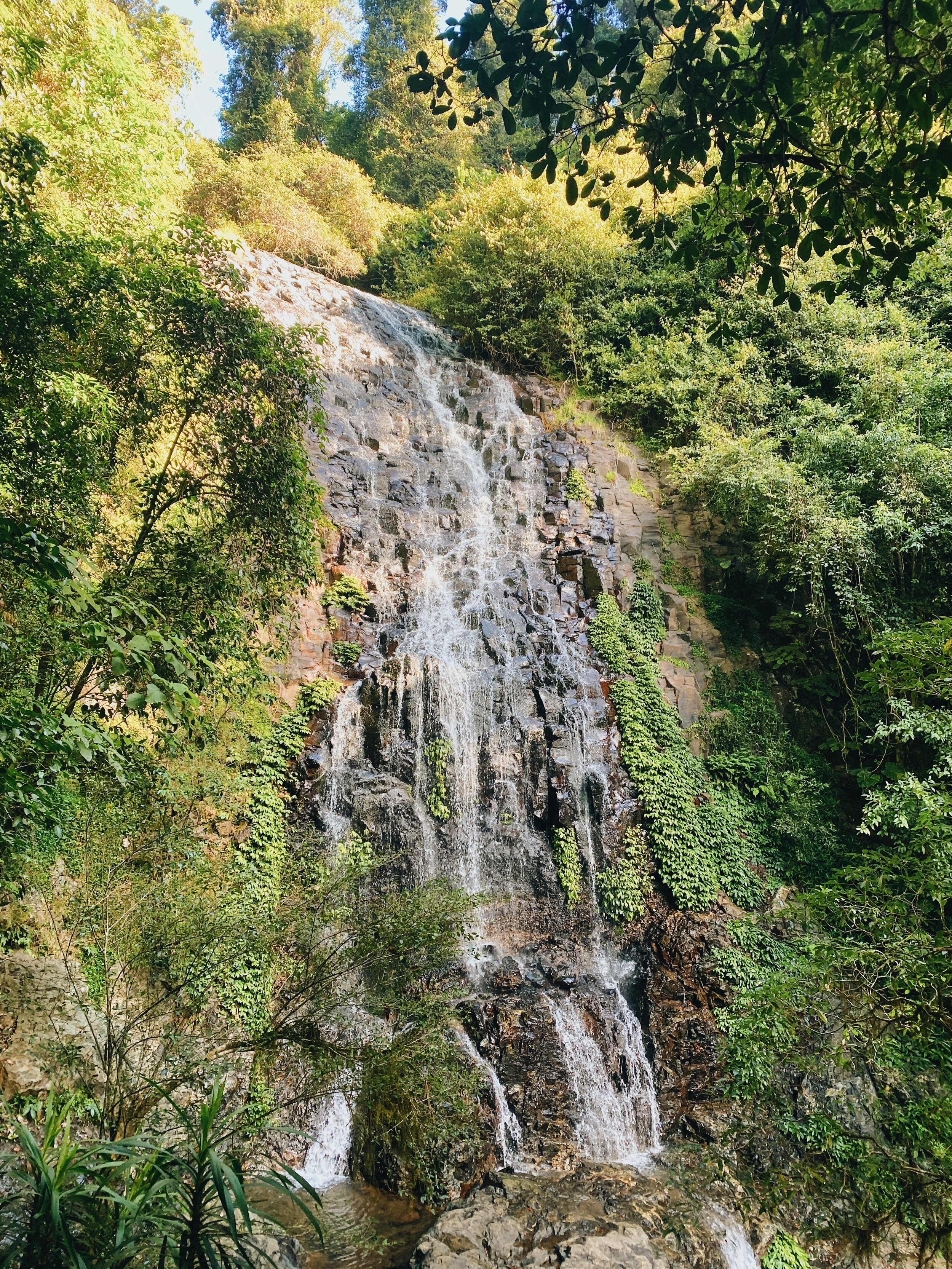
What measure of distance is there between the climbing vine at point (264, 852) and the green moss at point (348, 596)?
1.49 metres

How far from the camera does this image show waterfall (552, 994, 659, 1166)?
6.93 metres

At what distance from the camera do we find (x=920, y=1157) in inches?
183

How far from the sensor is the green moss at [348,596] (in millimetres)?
11750

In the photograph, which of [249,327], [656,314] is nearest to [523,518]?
[656,314]

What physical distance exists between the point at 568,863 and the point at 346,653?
4.74 meters

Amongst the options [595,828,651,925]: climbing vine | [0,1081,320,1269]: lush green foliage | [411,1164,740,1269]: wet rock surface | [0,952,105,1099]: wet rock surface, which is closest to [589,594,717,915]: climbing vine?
[595,828,651,925]: climbing vine

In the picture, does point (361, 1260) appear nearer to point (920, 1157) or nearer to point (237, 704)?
point (920, 1157)

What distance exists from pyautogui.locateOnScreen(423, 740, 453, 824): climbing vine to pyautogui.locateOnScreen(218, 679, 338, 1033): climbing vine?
A: 1790mm

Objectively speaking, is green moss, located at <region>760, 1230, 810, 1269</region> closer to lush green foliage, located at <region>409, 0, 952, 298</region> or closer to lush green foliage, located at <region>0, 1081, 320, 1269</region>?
lush green foliage, located at <region>0, 1081, 320, 1269</region>

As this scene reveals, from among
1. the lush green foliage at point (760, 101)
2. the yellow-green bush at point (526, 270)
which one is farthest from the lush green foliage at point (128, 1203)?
the yellow-green bush at point (526, 270)

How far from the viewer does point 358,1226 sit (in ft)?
19.3

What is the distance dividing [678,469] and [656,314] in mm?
5609

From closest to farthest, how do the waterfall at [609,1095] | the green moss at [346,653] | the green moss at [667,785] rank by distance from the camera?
1. the waterfall at [609,1095]
2. the green moss at [667,785]
3. the green moss at [346,653]

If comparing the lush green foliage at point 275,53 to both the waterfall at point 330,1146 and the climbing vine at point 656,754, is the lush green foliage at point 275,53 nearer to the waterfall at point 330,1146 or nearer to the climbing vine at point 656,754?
the climbing vine at point 656,754
